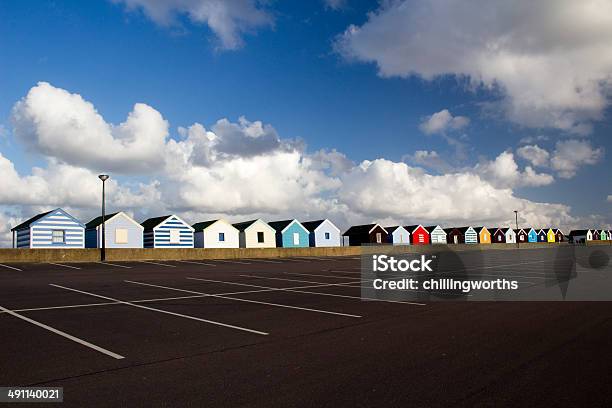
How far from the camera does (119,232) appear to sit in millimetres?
48688

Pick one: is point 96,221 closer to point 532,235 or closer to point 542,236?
point 532,235

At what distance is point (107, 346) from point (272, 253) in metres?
38.2

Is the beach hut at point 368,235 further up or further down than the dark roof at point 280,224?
further down

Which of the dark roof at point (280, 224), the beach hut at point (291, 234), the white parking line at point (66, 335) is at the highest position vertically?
the dark roof at point (280, 224)

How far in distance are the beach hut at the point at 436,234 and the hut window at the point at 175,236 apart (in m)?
50.3

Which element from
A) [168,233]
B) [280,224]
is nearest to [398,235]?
[280,224]

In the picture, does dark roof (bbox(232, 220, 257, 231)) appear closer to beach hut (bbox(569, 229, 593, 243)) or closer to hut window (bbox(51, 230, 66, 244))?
hut window (bbox(51, 230, 66, 244))

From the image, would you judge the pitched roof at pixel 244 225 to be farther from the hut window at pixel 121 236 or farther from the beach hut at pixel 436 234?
the beach hut at pixel 436 234

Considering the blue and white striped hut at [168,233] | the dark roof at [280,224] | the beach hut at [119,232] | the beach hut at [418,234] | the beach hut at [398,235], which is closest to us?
the beach hut at [119,232]

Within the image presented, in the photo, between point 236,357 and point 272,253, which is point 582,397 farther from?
point 272,253

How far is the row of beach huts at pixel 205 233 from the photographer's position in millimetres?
45625

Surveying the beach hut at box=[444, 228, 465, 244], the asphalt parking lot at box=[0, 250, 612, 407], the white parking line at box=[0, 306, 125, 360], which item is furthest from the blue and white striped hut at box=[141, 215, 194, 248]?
the beach hut at box=[444, 228, 465, 244]

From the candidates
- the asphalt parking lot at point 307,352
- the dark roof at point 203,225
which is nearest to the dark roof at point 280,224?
the dark roof at point 203,225

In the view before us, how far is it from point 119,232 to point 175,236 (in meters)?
7.00
